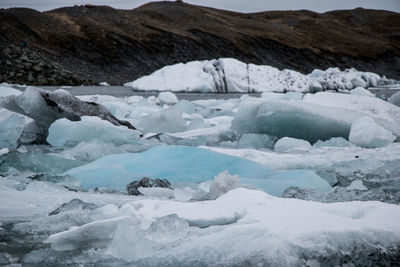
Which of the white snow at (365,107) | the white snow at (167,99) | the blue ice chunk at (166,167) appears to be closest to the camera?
the blue ice chunk at (166,167)

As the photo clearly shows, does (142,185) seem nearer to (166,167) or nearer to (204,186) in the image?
(204,186)

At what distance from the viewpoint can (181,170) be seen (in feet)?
9.53

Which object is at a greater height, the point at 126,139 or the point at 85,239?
the point at 85,239

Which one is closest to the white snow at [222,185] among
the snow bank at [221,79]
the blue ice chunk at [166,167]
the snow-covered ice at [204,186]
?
the snow-covered ice at [204,186]

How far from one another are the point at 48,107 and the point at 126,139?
2.49 feet

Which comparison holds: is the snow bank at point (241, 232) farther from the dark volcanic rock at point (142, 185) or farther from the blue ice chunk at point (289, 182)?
the blue ice chunk at point (289, 182)

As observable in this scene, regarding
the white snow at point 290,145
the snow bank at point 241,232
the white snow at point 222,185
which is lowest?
the white snow at point 290,145

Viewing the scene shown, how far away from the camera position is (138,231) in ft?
4.59

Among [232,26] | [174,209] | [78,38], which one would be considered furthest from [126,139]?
[232,26]

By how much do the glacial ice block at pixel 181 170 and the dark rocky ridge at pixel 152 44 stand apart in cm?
1133

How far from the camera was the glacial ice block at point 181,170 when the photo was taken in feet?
8.29

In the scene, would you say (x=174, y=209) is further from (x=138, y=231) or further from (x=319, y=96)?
(x=319, y=96)

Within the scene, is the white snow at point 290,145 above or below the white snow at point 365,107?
below

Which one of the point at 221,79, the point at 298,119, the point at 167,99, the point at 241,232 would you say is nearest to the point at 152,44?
the point at 221,79
